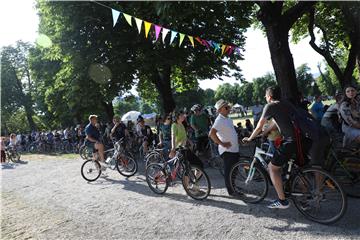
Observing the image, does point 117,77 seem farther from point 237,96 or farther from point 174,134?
point 237,96

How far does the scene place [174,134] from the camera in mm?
8102

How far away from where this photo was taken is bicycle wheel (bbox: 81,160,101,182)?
411 inches

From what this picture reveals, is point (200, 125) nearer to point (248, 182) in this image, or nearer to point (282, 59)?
point (282, 59)

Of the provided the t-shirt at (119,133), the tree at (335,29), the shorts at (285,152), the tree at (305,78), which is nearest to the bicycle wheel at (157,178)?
the shorts at (285,152)

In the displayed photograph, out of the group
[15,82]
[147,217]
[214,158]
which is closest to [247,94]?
[15,82]

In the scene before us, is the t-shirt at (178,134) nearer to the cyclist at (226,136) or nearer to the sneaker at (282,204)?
the cyclist at (226,136)

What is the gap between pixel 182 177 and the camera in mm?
7238

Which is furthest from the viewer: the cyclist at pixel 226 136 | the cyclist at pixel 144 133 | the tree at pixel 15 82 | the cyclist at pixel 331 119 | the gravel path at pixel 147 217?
the tree at pixel 15 82

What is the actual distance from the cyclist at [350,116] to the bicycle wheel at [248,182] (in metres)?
1.92

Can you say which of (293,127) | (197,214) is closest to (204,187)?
(197,214)

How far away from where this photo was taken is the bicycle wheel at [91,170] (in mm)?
10445

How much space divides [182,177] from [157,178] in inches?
34.5

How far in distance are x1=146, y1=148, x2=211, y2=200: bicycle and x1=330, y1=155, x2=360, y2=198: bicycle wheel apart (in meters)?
2.42

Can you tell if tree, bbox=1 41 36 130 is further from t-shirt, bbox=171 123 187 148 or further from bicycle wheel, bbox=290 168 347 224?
bicycle wheel, bbox=290 168 347 224
